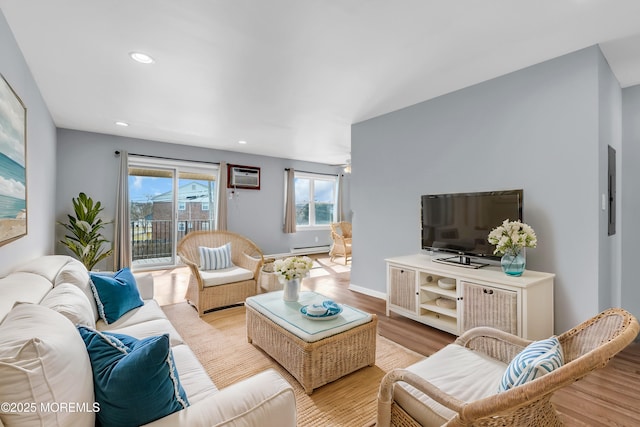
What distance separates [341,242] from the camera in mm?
6551

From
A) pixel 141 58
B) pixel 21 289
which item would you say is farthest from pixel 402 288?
pixel 141 58

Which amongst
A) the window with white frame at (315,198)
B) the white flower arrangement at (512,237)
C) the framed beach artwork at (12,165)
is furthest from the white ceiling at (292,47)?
the window with white frame at (315,198)

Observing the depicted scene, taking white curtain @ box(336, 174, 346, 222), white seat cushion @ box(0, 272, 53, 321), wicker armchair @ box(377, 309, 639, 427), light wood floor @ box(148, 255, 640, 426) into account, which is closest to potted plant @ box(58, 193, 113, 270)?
light wood floor @ box(148, 255, 640, 426)

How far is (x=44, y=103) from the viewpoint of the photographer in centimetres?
335

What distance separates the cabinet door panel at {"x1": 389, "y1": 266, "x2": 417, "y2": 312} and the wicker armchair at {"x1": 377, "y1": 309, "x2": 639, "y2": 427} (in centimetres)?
138

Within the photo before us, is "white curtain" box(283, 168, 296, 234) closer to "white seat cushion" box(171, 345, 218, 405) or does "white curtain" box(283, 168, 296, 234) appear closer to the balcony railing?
the balcony railing

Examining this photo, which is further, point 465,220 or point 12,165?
point 465,220

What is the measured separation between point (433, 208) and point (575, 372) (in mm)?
2412

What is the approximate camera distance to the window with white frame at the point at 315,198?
25.0 feet

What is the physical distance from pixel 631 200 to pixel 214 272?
4.60 m

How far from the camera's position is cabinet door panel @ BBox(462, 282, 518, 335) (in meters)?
2.26

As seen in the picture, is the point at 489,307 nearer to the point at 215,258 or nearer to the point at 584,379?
the point at 584,379

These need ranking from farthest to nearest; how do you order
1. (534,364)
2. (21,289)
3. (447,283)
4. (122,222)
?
(122,222)
(447,283)
(21,289)
(534,364)

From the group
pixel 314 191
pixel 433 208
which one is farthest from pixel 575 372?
pixel 314 191
